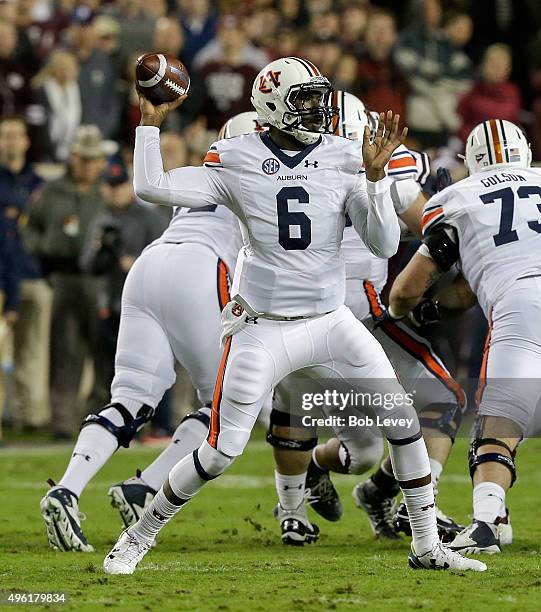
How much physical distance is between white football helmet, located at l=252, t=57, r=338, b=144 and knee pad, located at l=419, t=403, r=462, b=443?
5.47 feet

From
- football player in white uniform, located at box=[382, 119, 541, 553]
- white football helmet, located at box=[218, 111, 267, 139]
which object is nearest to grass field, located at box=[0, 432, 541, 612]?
football player in white uniform, located at box=[382, 119, 541, 553]

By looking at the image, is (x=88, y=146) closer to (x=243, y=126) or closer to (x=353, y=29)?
(x=353, y=29)

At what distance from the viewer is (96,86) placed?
12.0 m

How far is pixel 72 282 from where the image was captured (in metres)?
10.6

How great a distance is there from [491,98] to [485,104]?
12 centimetres

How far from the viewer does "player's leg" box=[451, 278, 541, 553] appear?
18.6ft

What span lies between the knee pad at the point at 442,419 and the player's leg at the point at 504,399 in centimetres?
50

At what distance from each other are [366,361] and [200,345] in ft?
4.23

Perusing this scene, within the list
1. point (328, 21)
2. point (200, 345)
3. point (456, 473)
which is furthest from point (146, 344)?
point (328, 21)

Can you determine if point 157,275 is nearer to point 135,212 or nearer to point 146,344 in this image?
point 146,344

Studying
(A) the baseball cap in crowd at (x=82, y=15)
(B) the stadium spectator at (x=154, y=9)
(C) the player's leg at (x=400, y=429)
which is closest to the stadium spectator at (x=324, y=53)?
(B) the stadium spectator at (x=154, y=9)

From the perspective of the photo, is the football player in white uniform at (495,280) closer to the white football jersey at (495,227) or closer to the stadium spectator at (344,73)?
the white football jersey at (495,227)

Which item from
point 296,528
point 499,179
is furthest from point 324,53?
point 296,528

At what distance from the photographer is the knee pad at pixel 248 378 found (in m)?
5.06
